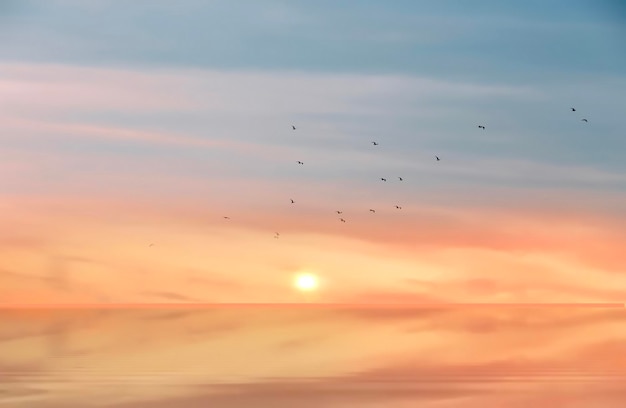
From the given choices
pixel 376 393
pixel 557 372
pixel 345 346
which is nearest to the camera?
pixel 376 393

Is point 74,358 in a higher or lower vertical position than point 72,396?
higher

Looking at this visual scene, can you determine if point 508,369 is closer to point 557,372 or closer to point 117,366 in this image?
point 557,372

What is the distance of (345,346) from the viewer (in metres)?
112

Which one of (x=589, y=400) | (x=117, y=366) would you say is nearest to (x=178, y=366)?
(x=117, y=366)

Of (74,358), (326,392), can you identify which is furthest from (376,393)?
(74,358)

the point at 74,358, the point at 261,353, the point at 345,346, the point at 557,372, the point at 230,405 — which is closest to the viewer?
the point at 230,405

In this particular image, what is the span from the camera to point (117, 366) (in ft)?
289

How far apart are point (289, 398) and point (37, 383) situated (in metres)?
15.9

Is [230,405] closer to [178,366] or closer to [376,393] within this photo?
[376,393]

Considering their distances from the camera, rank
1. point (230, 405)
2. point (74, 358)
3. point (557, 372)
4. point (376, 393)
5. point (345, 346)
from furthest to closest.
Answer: point (345, 346) → point (74, 358) → point (557, 372) → point (376, 393) → point (230, 405)

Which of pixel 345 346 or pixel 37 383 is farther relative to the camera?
pixel 345 346

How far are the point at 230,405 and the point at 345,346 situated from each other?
4794 cm

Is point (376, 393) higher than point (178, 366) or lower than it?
lower

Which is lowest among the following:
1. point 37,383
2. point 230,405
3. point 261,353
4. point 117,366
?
point 230,405
